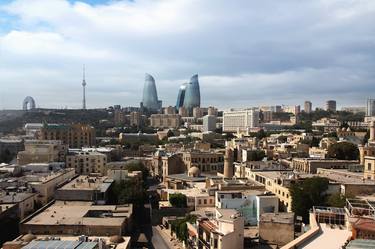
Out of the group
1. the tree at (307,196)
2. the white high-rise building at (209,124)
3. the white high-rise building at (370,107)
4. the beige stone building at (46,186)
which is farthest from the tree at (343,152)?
the white high-rise building at (370,107)

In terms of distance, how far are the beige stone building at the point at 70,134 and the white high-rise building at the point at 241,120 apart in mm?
59674

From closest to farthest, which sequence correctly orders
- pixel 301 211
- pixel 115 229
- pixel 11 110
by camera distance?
pixel 115 229, pixel 301 211, pixel 11 110

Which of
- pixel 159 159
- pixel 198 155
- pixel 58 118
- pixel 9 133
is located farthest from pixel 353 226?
pixel 58 118

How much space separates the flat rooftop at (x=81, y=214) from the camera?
25.2 m

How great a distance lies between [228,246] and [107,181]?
737 inches

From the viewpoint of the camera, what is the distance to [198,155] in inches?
2055

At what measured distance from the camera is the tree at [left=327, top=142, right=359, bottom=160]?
50.8m

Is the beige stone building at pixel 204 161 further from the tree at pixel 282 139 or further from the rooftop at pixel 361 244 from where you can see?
the rooftop at pixel 361 244

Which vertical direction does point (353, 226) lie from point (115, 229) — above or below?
above

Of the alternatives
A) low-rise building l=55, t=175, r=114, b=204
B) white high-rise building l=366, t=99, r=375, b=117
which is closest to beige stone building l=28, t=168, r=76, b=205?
low-rise building l=55, t=175, r=114, b=204

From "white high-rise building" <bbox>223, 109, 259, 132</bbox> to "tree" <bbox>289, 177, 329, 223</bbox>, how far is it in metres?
97.4

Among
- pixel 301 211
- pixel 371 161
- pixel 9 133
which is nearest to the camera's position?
pixel 301 211

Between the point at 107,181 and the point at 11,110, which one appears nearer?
the point at 107,181

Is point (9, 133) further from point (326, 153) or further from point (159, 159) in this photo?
point (326, 153)
